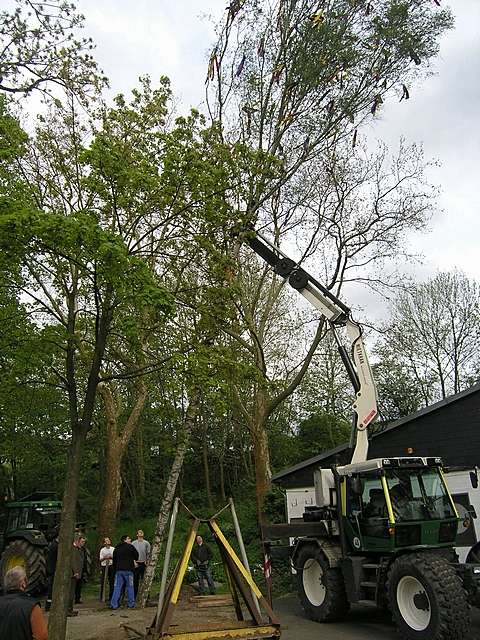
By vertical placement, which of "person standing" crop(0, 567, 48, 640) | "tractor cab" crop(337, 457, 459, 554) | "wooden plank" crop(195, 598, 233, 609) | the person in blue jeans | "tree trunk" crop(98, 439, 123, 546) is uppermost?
"tree trunk" crop(98, 439, 123, 546)

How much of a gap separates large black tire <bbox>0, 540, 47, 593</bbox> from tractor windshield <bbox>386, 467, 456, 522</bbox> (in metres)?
8.77

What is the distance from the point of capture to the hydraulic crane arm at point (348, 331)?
11.3 metres

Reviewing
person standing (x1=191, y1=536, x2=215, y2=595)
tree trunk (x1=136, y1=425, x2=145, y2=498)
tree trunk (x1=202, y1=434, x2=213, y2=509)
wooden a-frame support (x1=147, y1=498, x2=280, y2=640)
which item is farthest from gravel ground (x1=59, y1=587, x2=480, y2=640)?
tree trunk (x1=136, y1=425, x2=145, y2=498)

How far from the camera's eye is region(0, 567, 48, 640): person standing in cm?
461

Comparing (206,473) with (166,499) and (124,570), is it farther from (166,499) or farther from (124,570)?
(124,570)

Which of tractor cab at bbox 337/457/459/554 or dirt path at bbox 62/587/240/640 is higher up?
tractor cab at bbox 337/457/459/554

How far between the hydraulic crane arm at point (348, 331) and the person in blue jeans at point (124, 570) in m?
5.39

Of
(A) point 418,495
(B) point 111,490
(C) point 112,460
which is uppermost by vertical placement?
(C) point 112,460

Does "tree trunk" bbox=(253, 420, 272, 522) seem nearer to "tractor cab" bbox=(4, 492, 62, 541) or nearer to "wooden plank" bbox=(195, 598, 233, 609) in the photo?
"tractor cab" bbox=(4, 492, 62, 541)

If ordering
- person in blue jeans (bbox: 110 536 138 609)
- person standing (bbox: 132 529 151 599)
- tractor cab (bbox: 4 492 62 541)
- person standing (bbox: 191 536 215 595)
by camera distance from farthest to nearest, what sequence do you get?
tractor cab (bbox: 4 492 62 541), person standing (bbox: 191 536 215 595), person standing (bbox: 132 529 151 599), person in blue jeans (bbox: 110 536 138 609)

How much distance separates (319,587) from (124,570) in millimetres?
4267

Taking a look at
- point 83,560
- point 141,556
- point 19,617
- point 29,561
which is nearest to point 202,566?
point 141,556

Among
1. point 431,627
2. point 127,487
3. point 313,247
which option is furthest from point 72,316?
point 127,487

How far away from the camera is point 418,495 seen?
10391 mm
